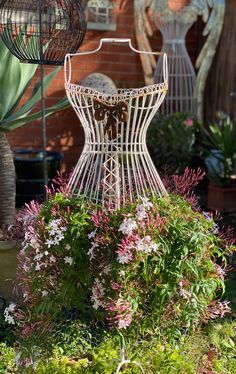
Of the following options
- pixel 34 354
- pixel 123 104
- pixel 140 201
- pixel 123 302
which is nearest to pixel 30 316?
pixel 34 354

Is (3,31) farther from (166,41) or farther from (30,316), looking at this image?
(166,41)

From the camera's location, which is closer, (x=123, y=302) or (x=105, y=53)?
(x=123, y=302)

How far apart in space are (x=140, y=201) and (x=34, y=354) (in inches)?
32.1

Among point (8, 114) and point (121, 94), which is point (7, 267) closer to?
Result: point (8, 114)

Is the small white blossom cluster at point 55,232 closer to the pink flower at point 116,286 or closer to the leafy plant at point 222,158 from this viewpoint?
the pink flower at point 116,286

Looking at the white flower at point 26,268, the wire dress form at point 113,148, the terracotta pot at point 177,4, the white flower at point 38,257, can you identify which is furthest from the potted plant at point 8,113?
the terracotta pot at point 177,4

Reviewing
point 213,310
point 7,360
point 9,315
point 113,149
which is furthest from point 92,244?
point 7,360

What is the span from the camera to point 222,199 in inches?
261

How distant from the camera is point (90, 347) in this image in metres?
2.96

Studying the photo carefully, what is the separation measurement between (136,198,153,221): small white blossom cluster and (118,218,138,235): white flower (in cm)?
5

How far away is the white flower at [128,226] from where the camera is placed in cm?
262

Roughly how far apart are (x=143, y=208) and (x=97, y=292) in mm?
409

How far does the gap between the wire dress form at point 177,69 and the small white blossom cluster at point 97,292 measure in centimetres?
477

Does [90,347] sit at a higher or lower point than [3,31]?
lower
